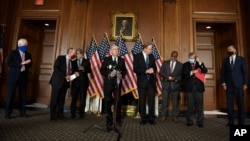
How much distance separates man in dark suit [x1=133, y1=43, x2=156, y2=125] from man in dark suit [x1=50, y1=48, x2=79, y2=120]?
1352 mm

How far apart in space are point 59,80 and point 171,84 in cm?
249

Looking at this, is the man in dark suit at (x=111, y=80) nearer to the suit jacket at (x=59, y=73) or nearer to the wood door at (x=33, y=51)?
the suit jacket at (x=59, y=73)

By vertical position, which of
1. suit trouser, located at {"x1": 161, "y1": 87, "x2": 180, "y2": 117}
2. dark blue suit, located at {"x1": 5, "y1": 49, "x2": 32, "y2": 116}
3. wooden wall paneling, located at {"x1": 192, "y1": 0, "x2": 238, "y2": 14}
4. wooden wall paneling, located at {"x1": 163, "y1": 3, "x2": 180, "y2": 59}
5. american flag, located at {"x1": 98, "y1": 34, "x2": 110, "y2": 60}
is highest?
wooden wall paneling, located at {"x1": 192, "y1": 0, "x2": 238, "y2": 14}

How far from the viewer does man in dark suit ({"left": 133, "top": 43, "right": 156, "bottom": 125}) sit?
13.4 ft

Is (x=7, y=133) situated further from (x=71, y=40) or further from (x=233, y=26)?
(x=233, y=26)

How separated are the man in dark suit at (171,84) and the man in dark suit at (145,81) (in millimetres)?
554

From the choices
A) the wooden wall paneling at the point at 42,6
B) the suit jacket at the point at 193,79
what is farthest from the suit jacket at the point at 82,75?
the wooden wall paneling at the point at 42,6

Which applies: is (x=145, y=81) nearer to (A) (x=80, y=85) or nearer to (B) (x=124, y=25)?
(A) (x=80, y=85)

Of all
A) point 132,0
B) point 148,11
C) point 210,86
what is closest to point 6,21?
point 132,0

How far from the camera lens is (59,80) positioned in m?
4.11

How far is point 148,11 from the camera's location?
6.38 m

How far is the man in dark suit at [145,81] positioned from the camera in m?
4.07

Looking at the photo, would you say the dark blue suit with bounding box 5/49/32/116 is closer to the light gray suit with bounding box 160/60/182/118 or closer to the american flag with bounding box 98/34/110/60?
the american flag with bounding box 98/34/110/60

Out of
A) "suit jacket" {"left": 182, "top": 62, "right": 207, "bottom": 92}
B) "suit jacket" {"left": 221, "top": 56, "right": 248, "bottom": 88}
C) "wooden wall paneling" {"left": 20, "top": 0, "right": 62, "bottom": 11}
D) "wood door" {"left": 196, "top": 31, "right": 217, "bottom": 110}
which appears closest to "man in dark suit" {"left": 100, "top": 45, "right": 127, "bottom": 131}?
"suit jacket" {"left": 182, "top": 62, "right": 207, "bottom": 92}
